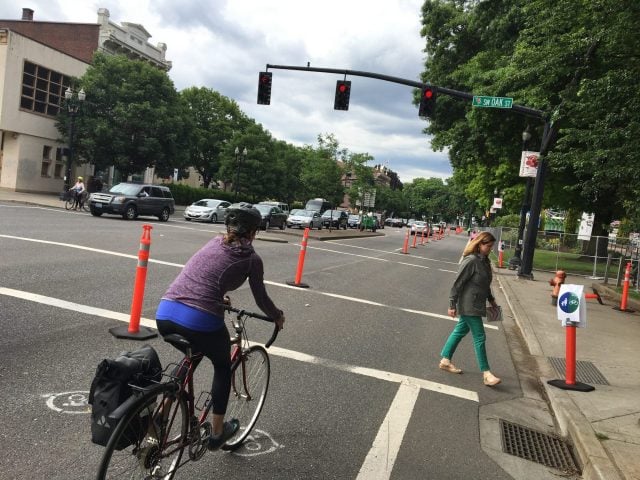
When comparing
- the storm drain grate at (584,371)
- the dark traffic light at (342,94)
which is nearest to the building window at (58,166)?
the dark traffic light at (342,94)

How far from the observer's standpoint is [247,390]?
3900mm

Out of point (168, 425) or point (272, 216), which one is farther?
point (272, 216)

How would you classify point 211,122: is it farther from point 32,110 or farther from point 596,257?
point 596,257

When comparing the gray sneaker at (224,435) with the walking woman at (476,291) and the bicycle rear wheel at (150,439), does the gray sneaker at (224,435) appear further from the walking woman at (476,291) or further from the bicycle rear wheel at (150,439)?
the walking woman at (476,291)

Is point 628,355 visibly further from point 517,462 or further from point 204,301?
point 204,301

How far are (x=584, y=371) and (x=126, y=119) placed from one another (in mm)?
37800

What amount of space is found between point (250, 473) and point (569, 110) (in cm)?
1128

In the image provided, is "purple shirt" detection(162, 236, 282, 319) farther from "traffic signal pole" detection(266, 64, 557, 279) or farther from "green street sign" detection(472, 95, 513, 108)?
"traffic signal pole" detection(266, 64, 557, 279)

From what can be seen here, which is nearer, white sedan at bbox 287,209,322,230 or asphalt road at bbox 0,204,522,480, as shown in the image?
asphalt road at bbox 0,204,522,480

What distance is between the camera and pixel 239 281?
319cm

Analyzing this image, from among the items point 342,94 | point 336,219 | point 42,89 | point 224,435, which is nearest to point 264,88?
point 342,94

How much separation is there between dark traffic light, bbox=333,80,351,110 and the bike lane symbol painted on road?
1530cm

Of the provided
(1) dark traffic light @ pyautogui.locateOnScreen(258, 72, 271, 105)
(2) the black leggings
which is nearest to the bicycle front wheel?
(2) the black leggings

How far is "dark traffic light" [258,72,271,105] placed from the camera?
18469 millimetres
